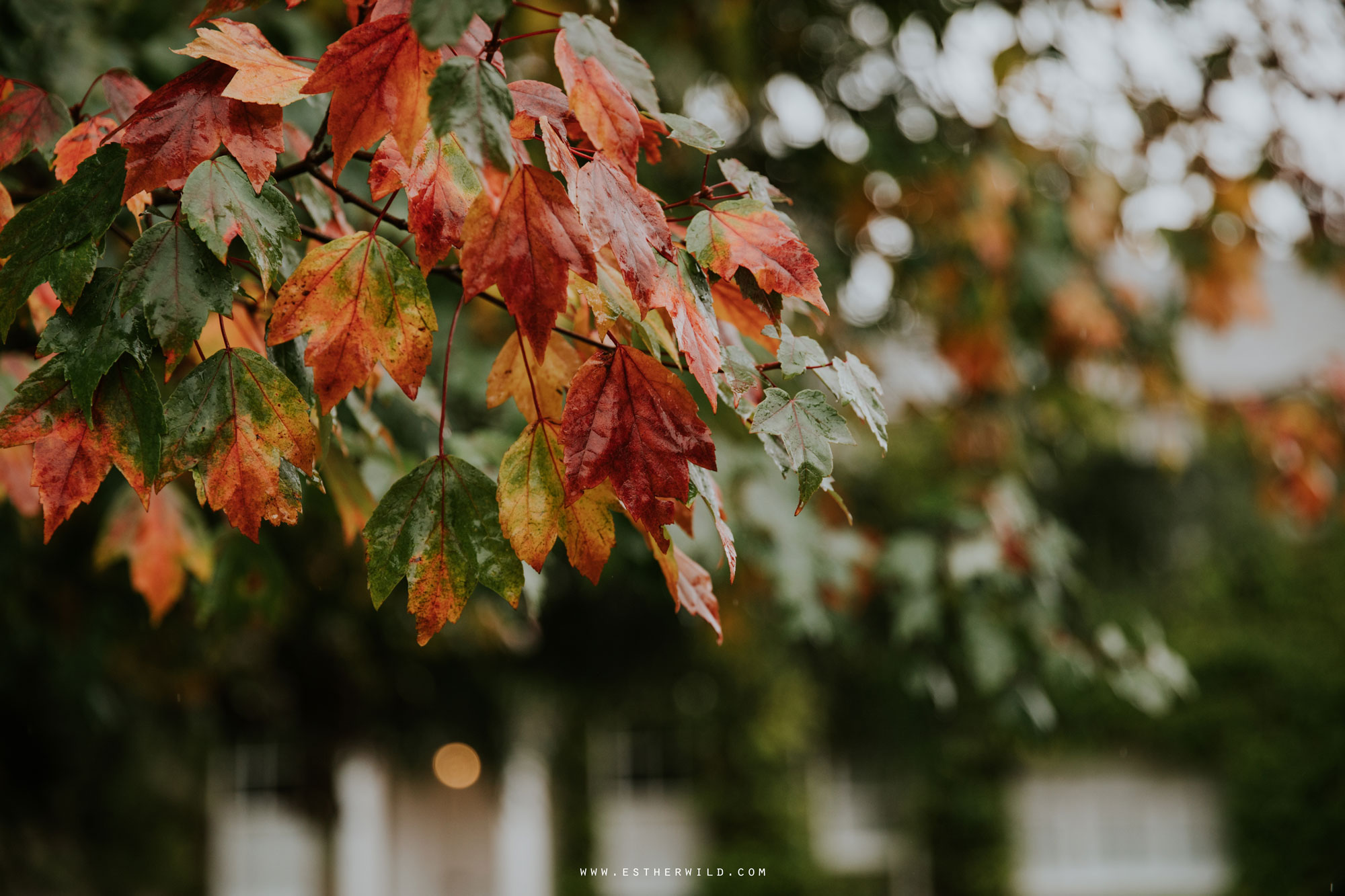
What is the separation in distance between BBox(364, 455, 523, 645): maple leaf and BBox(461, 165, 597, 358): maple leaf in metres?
0.19

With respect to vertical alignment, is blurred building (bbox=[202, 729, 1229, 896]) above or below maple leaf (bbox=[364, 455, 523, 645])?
below

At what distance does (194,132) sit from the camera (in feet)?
2.61

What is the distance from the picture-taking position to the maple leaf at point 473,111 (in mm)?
661

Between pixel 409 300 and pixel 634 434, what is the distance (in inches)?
8.4

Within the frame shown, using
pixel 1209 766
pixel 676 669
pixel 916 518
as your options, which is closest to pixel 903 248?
pixel 916 518

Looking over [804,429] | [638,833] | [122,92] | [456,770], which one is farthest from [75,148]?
[638,833]

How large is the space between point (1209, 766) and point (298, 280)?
10.2 metres

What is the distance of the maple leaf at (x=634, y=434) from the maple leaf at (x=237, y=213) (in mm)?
246

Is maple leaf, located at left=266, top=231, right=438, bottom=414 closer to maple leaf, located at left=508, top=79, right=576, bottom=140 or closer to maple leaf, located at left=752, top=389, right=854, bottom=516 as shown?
maple leaf, located at left=508, top=79, right=576, bottom=140

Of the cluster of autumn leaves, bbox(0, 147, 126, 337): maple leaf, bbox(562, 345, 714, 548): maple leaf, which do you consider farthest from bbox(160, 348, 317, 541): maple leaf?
bbox(562, 345, 714, 548): maple leaf

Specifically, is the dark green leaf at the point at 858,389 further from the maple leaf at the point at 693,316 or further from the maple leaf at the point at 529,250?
the maple leaf at the point at 529,250

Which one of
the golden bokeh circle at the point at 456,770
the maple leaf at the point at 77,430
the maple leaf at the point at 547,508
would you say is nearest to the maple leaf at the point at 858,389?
the maple leaf at the point at 547,508

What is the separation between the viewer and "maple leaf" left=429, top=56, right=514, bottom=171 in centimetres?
66

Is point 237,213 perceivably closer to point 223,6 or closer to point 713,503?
point 223,6
